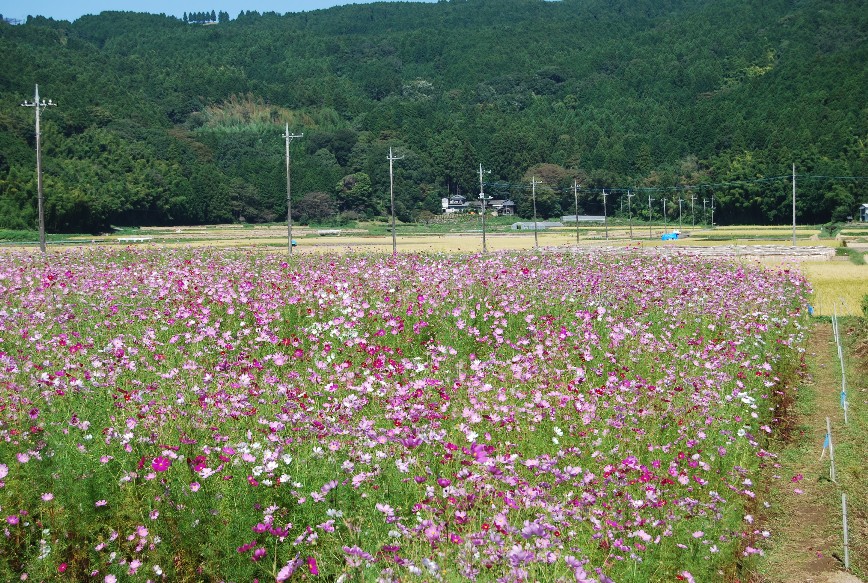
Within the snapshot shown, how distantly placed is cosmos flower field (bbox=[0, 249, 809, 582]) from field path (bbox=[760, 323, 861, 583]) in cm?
33

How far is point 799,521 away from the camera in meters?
8.42

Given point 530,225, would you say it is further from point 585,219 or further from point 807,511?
point 807,511

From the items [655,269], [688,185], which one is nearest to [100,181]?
[688,185]

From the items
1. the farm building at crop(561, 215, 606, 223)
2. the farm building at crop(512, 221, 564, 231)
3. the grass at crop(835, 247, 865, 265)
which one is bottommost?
the grass at crop(835, 247, 865, 265)

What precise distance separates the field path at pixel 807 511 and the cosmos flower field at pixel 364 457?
1.09ft

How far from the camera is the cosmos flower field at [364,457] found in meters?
5.61

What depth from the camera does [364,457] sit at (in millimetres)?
5855

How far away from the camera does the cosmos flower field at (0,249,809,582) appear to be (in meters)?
5.61

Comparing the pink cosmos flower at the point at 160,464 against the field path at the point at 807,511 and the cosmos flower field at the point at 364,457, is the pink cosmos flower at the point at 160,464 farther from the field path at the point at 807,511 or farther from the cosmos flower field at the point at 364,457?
the field path at the point at 807,511

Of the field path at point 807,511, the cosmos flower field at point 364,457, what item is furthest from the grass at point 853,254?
the cosmos flower field at point 364,457

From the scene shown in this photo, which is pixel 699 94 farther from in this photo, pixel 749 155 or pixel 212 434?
pixel 212 434

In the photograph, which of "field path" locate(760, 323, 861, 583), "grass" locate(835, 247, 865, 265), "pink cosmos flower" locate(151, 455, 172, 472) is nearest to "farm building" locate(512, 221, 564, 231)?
"grass" locate(835, 247, 865, 265)

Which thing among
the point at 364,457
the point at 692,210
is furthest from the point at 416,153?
the point at 364,457

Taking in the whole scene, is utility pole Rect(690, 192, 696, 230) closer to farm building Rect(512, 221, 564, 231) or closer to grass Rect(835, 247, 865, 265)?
farm building Rect(512, 221, 564, 231)
